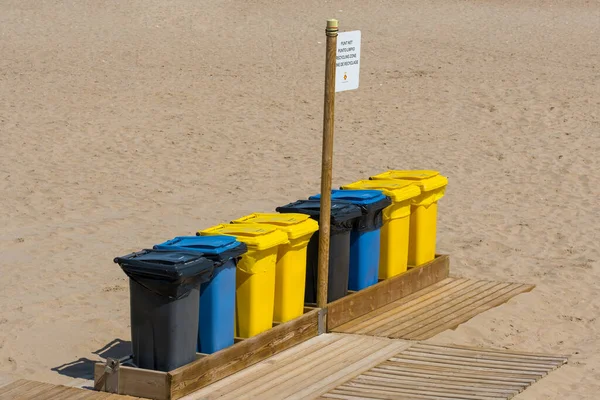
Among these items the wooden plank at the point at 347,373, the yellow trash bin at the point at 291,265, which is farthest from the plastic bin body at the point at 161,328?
the yellow trash bin at the point at 291,265

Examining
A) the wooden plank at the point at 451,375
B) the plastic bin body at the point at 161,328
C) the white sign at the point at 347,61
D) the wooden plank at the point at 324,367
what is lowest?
the wooden plank at the point at 324,367


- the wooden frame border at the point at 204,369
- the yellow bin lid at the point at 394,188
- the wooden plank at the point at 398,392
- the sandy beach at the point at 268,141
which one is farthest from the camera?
the sandy beach at the point at 268,141

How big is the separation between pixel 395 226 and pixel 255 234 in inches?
70.9

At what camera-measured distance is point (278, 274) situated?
25.7 ft

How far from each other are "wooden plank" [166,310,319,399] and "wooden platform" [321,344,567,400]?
648mm

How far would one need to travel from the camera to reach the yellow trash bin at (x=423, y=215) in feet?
31.0

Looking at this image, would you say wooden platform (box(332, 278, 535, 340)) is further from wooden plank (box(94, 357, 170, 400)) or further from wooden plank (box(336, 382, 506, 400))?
wooden plank (box(94, 357, 170, 400))

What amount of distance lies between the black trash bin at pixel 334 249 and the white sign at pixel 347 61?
2.87 feet

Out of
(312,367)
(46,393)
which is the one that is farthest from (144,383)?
(312,367)

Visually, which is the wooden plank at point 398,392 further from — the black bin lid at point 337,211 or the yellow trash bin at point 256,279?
the black bin lid at point 337,211

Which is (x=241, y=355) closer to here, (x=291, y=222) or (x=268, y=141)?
(x=291, y=222)

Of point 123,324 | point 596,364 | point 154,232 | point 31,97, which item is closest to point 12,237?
point 154,232

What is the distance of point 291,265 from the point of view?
7.88m

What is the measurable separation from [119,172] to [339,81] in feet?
22.1
